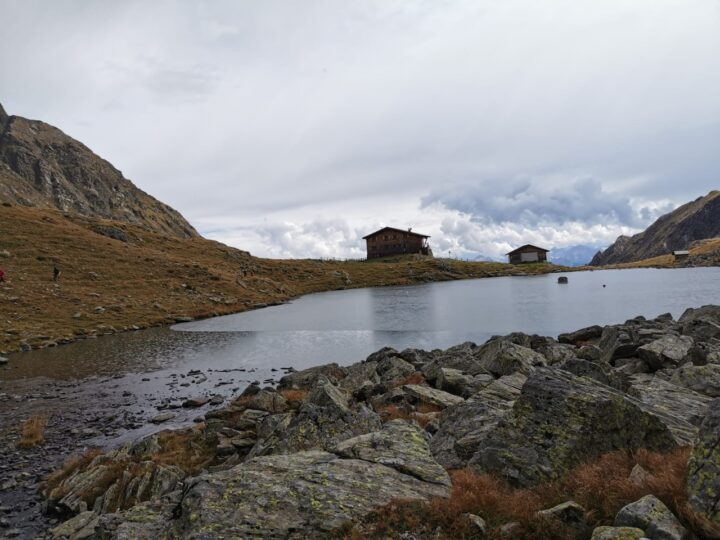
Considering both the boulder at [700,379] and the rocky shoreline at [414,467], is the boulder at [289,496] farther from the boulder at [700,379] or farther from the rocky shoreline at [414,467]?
the boulder at [700,379]

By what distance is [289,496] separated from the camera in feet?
30.1

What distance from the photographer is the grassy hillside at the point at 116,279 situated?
208ft

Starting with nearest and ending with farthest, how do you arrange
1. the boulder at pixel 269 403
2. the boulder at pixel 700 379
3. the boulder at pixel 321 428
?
the boulder at pixel 321 428 → the boulder at pixel 700 379 → the boulder at pixel 269 403

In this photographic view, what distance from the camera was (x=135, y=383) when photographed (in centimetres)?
3647

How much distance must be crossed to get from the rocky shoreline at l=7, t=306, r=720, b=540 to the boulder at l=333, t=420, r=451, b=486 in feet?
0.16

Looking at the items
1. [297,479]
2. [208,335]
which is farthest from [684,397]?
[208,335]

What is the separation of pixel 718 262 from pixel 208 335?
756 ft

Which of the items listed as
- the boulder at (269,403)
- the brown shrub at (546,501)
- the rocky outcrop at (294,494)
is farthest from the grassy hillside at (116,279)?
the brown shrub at (546,501)

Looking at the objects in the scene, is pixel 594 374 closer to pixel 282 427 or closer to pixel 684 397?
pixel 684 397

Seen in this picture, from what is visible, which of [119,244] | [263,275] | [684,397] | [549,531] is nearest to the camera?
[549,531]

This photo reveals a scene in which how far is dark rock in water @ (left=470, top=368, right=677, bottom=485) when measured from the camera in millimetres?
9680

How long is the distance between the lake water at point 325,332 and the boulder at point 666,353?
23.6m

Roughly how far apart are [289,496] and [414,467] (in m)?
3.13

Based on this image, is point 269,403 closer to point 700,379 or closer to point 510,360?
point 510,360
